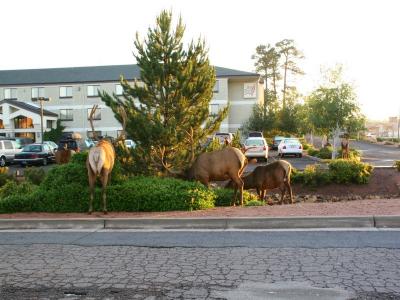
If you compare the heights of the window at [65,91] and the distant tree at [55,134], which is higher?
the window at [65,91]

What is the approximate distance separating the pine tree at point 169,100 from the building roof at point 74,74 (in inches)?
1526

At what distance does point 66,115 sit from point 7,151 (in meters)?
24.2

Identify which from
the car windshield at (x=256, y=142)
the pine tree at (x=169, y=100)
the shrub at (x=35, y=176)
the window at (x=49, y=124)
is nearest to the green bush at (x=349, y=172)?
the pine tree at (x=169, y=100)

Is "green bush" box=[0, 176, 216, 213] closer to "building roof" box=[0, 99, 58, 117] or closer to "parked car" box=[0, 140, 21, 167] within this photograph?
"parked car" box=[0, 140, 21, 167]

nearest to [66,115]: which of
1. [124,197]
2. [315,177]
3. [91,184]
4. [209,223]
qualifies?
[315,177]

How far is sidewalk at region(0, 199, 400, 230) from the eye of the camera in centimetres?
870

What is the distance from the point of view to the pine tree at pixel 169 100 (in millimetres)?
12961

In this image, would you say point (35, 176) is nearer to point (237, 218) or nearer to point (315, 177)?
point (315, 177)

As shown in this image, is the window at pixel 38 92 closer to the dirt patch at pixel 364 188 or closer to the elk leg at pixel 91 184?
the dirt patch at pixel 364 188

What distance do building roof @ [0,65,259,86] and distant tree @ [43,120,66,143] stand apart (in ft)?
17.8

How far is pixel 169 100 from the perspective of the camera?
13.2 metres

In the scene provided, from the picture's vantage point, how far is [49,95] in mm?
54875

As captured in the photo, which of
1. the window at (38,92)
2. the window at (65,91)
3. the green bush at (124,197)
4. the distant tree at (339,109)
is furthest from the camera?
the window at (38,92)

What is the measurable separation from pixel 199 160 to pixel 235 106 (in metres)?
43.5
